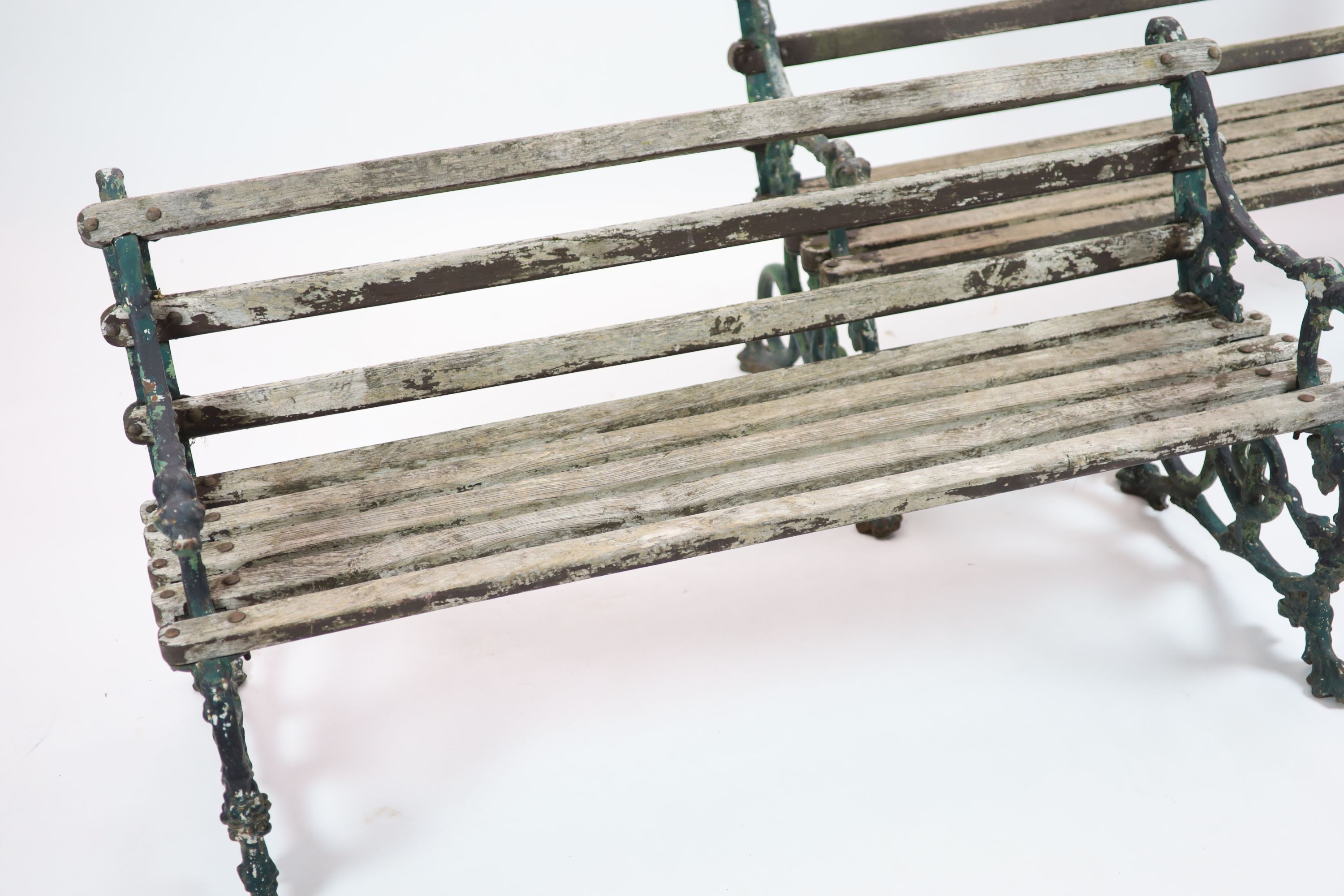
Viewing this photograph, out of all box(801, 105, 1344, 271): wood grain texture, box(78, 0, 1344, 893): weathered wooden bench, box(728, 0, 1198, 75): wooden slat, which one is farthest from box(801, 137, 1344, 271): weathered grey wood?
box(728, 0, 1198, 75): wooden slat

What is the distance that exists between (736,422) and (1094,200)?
5.53 ft

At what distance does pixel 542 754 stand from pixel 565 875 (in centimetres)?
40

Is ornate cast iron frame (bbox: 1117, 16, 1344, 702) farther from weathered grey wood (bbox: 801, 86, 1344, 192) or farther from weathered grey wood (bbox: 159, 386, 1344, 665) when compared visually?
weathered grey wood (bbox: 801, 86, 1344, 192)

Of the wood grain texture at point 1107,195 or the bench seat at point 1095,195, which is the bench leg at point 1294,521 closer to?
the bench seat at point 1095,195

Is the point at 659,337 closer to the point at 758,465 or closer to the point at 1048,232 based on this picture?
the point at 758,465

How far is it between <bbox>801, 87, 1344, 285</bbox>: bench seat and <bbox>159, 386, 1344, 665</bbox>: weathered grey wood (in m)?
0.94

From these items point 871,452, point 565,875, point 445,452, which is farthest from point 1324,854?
point 445,452

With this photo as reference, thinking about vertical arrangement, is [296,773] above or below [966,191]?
below

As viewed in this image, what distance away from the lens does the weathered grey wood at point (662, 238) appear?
113 inches

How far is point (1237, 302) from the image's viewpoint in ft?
10.8

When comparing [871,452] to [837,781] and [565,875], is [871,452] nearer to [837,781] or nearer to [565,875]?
[837,781]

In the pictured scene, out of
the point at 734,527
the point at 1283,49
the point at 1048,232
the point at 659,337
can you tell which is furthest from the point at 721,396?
the point at 1283,49

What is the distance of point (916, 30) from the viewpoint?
13.3ft

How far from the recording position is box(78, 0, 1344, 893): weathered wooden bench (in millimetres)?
2674
